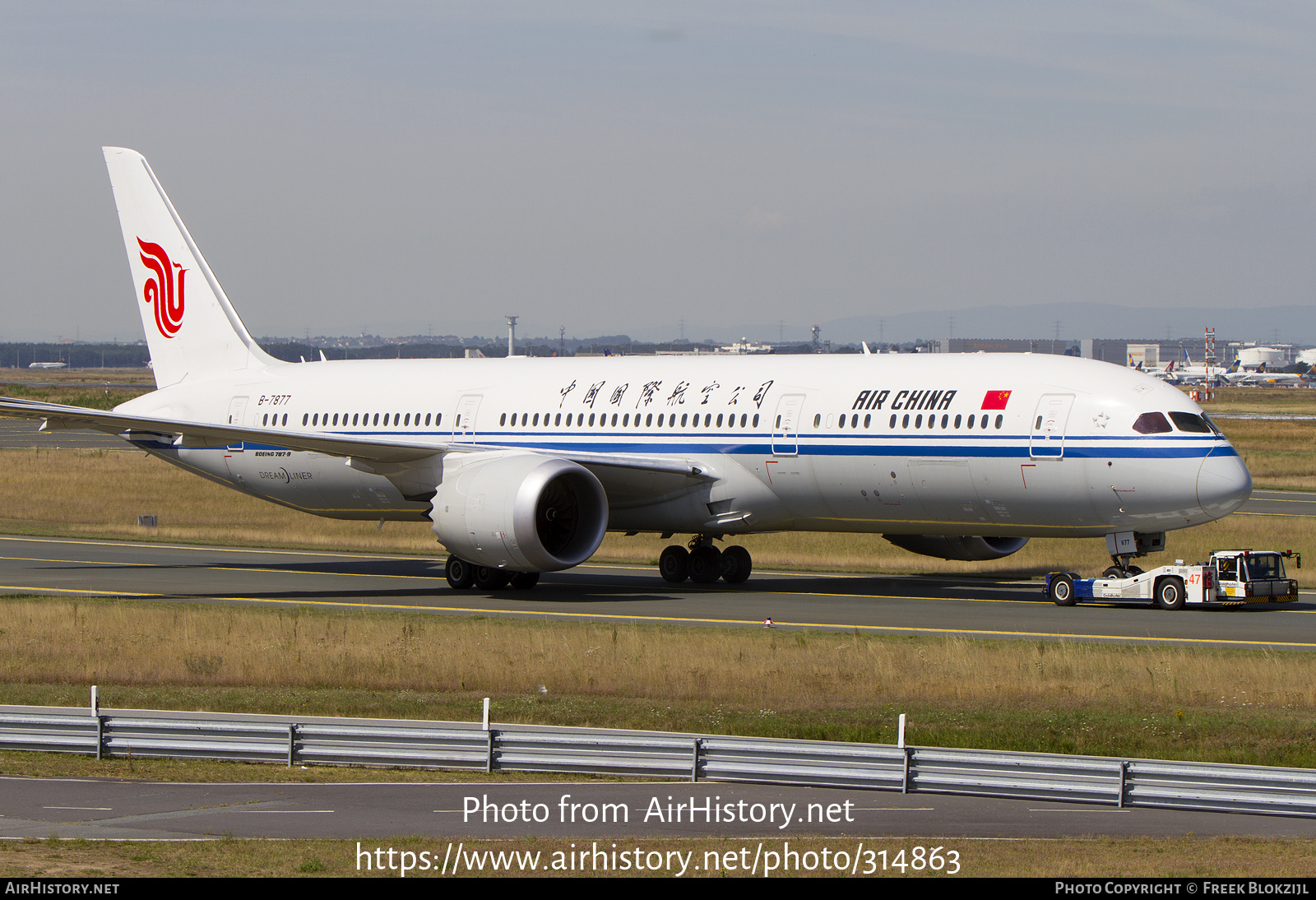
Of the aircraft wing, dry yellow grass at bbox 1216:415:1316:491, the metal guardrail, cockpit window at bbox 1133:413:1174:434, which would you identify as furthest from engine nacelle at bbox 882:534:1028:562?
dry yellow grass at bbox 1216:415:1316:491

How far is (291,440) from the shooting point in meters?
34.1

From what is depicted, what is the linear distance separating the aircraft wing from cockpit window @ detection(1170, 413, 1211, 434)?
9.96 metres

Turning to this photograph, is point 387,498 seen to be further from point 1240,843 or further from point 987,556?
point 1240,843

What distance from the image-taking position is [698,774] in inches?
634

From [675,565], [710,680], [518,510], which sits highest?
[518,510]

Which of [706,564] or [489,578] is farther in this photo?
[706,564]

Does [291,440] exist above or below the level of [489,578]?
above

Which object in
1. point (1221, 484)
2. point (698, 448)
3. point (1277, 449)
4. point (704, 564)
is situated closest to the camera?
point (1221, 484)

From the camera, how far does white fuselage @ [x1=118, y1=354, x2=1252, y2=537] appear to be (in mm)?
29969

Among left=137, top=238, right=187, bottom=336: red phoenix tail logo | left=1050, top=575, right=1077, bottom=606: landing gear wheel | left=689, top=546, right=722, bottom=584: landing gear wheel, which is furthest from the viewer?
left=137, top=238, right=187, bottom=336: red phoenix tail logo

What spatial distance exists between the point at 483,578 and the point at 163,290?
1505 centimetres

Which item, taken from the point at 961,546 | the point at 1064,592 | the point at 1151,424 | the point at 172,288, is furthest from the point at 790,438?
the point at 172,288

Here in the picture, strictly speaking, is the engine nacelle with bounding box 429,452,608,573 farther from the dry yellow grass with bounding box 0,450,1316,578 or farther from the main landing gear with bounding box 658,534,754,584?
the dry yellow grass with bounding box 0,450,1316,578

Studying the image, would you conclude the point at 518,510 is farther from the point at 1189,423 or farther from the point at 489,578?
the point at 1189,423
